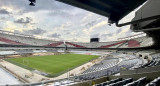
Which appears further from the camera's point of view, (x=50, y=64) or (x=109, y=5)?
(x=50, y=64)

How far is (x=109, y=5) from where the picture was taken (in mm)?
6984

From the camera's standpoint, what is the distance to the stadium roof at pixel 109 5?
21.3 feet

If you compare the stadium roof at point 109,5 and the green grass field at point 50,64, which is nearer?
the stadium roof at point 109,5

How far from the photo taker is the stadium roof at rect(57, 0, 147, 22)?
648cm

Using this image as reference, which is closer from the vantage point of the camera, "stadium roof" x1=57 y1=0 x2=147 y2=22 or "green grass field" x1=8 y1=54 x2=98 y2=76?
"stadium roof" x1=57 y1=0 x2=147 y2=22

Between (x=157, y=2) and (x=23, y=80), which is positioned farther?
(x=23, y=80)

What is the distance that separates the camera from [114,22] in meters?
8.66

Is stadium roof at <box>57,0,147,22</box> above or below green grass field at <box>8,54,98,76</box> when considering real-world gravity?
above

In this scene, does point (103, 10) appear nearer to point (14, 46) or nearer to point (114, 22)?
point (114, 22)

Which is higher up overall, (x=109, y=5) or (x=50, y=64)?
(x=109, y=5)

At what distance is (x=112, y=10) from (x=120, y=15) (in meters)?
1.04

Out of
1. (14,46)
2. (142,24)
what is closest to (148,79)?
(142,24)

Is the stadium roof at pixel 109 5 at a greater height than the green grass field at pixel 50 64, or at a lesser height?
greater

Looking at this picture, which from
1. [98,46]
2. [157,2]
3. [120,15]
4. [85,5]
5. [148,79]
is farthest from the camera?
[98,46]
